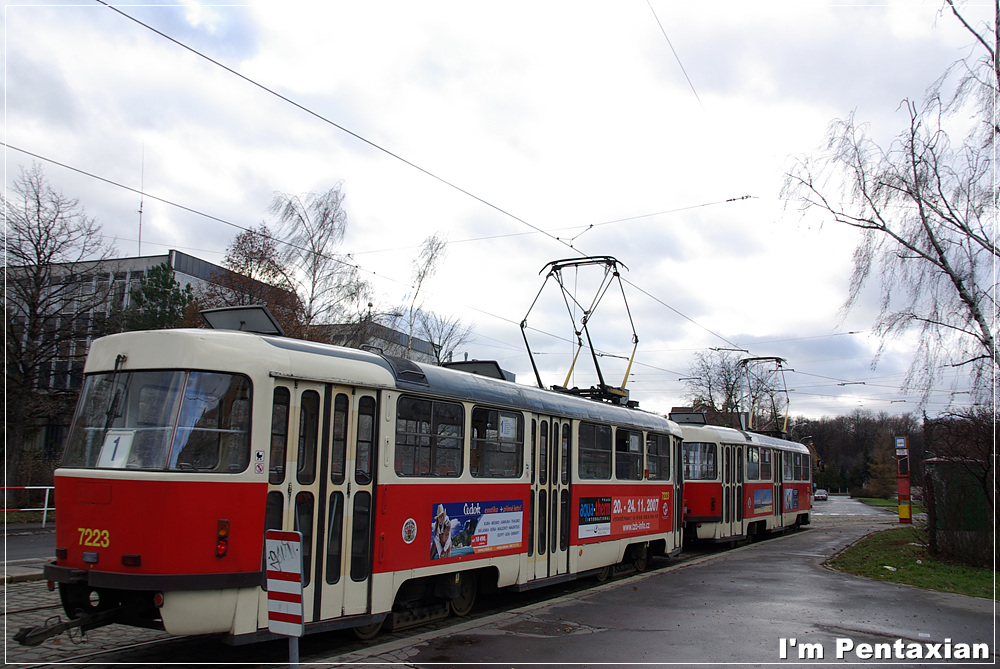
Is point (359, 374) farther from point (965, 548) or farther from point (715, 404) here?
point (715, 404)

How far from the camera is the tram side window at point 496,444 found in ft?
30.4

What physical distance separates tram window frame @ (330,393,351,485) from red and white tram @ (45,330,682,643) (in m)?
0.01

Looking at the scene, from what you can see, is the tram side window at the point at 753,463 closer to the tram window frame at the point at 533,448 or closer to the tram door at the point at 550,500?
the tram door at the point at 550,500

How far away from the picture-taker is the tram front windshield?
6227mm

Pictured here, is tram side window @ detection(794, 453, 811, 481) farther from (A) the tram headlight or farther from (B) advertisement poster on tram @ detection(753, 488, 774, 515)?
(A) the tram headlight

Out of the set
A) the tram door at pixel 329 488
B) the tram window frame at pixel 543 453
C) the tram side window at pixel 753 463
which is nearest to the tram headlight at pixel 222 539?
the tram door at pixel 329 488

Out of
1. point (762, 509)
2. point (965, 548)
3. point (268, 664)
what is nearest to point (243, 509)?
point (268, 664)

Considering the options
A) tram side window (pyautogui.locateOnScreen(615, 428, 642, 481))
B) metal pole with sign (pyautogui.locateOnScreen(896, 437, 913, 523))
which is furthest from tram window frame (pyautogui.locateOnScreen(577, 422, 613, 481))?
metal pole with sign (pyautogui.locateOnScreen(896, 437, 913, 523))

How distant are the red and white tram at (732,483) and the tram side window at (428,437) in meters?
11.7

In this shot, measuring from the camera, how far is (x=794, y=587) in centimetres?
1227

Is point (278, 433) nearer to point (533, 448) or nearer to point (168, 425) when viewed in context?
point (168, 425)

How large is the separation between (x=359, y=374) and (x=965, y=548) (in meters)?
13.9

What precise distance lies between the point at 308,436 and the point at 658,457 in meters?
9.72

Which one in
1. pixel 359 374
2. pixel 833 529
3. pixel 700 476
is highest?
pixel 359 374
